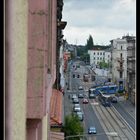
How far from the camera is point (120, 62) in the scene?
45.8 meters

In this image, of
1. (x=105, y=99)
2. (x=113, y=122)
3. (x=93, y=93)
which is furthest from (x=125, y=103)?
(x=113, y=122)

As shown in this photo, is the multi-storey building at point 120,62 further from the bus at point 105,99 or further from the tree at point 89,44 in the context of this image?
the tree at point 89,44

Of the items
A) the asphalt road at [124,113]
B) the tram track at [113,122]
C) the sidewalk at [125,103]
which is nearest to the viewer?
the tram track at [113,122]

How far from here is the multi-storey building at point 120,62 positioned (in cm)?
4369

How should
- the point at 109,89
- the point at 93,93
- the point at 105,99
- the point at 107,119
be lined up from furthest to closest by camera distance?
the point at 93,93
the point at 109,89
the point at 105,99
the point at 107,119

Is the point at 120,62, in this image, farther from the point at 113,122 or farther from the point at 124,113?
the point at 113,122

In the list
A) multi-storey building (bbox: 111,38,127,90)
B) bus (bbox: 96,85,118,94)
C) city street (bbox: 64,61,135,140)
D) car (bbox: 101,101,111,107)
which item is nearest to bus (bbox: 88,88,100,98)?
bus (bbox: 96,85,118,94)

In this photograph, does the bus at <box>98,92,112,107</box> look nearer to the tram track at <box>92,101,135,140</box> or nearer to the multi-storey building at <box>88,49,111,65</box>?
the tram track at <box>92,101,135,140</box>

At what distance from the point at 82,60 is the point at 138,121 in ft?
262

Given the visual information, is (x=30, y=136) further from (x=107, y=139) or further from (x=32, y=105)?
(x=107, y=139)

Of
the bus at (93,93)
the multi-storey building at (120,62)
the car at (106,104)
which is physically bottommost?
the car at (106,104)

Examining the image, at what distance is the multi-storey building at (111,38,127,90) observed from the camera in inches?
1720

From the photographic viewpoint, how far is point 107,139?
2436 cm

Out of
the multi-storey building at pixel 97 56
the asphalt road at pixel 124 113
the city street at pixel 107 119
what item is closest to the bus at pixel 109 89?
the city street at pixel 107 119
